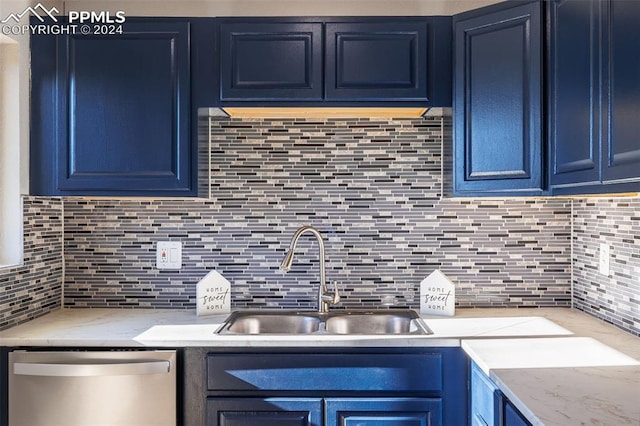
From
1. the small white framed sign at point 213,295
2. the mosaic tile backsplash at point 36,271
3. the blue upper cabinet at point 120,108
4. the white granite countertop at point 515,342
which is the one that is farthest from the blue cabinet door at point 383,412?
the mosaic tile backsplash at point 36,271

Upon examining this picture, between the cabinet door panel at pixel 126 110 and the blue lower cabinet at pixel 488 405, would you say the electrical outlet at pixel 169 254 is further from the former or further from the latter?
the blue lower cabinet at pixel 488 405

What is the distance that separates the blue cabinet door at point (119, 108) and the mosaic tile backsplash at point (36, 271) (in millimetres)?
219

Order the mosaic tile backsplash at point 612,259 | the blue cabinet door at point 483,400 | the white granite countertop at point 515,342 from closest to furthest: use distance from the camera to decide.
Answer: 1. the white granite countertop at point 515,342
2. the blue cabinet door at point 483,400
3. the mosaic tile backsplash at point 612,259

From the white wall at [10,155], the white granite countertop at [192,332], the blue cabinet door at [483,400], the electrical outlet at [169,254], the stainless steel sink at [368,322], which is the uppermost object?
the white wall at [10,155]

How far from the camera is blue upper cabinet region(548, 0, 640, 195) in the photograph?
138 cm

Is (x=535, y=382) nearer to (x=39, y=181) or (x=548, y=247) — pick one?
(x=548, y=247)

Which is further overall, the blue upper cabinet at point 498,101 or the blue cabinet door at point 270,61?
the blue cabinet door at point 270,61

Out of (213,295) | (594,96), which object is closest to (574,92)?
(594,96)

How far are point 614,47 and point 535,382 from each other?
919 millimetres

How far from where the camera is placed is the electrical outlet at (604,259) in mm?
2100

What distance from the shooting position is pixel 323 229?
2.44 m

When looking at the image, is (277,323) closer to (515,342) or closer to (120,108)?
(515,342)

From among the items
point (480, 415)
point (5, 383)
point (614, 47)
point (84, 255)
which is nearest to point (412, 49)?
point (614, 47)

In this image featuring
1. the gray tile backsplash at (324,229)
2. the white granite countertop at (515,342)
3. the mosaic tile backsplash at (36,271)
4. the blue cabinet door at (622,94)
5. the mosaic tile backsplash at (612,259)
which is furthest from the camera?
the gray tile backsplash at (324,229)
